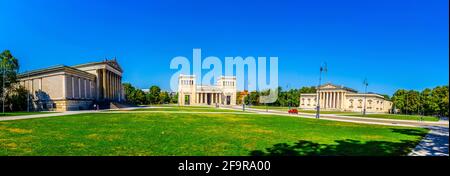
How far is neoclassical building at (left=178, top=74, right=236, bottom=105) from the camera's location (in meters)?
134

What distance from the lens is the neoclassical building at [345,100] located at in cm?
9612

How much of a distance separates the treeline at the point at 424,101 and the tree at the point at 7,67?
94798 millimetres

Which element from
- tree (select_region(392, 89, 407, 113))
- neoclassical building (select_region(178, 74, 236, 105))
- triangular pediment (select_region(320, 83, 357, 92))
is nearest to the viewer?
tree (select_region(392, 89, 407, 113))

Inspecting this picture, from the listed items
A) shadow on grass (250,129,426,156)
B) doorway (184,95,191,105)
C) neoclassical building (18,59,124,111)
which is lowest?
doorway (184,95,191,105)

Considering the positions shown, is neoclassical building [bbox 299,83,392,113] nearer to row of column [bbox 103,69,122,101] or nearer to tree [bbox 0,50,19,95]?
row of column [bbox 103,69,122,101]

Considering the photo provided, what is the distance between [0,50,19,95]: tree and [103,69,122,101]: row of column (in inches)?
1078

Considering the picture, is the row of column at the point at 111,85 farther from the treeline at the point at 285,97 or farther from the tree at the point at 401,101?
the tree at the point at 401,101

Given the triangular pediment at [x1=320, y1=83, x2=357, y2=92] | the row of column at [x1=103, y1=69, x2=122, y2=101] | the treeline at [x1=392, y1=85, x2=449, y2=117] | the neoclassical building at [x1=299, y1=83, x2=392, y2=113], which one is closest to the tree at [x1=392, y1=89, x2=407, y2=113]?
the treeline at [x1=392, y1=85, x2=449, y2=117]

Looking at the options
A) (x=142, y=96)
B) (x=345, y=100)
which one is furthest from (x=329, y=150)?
(x=142, y=96)

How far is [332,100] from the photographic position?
104 m

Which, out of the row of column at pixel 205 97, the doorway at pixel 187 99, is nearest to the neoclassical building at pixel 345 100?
the row of column at pixel 205 97

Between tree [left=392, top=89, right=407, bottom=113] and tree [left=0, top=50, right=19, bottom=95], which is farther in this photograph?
tree [left=392, top=89, right=407, bottom=113]
